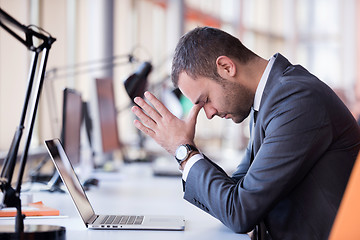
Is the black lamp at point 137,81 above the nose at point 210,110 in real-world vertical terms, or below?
above

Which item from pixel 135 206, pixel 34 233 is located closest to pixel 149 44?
pixel 135 206

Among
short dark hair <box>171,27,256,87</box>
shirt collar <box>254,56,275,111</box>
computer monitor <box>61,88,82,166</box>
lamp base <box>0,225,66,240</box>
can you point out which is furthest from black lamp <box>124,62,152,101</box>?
lamp base <box>0,225,66,240</box>

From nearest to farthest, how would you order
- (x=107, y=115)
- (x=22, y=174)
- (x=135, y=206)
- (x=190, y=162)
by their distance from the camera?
1. (x=22, y=174)
2. (x=190, y=162)
3. (x=135, y=206)
4. (x=107, y=115)

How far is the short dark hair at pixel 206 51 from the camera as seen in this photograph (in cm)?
148

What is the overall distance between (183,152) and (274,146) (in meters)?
0.30

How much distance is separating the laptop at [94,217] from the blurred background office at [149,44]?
26.8 inches

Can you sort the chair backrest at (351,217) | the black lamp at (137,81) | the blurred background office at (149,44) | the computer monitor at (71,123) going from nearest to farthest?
the chair backrest at (351,217) < the computer monitor at (71,123) < the black lamp at (137,81) < the blurred background office at (149,44)

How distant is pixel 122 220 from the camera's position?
1444 mm

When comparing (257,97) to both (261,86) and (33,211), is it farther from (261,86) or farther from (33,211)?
(33,211)

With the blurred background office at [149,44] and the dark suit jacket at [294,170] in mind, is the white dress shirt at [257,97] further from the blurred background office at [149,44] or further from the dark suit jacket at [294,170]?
the blurred background office at [149,44]

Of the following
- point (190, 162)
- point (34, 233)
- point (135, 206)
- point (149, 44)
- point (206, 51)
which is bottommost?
point (135, 206)

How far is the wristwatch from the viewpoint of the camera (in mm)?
1462

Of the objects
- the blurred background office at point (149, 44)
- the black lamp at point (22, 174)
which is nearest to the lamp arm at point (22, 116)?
the black lamp at point (22, 174)

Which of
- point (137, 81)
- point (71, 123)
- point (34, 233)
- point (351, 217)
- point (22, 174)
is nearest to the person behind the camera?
point (351, 217)
